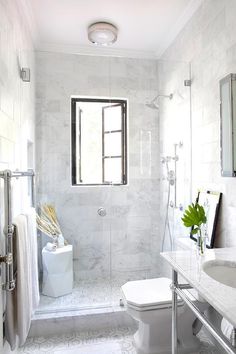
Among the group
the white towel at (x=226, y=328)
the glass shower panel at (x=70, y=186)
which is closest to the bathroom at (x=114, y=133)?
the glass shower panel at (x=70, y=186)

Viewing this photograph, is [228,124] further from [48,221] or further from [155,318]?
[48,221]

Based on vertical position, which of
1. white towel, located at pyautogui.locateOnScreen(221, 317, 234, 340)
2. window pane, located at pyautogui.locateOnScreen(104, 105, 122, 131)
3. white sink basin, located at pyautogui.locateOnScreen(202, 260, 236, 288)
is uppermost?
window pane, located at pyautogui.locateOnScreen(104, 105, 122, 131)

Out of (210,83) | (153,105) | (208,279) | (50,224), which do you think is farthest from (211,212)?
(50,224)

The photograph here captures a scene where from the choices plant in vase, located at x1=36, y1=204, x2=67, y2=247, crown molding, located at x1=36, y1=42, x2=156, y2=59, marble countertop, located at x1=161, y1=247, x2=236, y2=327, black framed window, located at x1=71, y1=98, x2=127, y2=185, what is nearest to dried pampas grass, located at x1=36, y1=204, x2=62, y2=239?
plant in vase, located at x1=36, y1=204, x2=67, y2=247

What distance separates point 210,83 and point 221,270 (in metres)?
1.35

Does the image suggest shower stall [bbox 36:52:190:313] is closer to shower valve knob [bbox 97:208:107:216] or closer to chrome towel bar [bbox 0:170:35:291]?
shower valve knob [bbox 97:208:107:216]

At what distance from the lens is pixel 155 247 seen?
9.52ft

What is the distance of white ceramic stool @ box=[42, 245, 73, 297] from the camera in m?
2.54

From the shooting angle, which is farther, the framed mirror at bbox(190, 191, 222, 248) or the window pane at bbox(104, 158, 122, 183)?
the window pane at bbox(104, 158, 122, 183)

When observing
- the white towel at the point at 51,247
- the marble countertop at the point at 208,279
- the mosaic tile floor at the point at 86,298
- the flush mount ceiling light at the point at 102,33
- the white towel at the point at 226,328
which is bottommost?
the mosaic tile floor at the point at 86,298

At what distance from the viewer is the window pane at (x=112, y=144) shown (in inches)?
115

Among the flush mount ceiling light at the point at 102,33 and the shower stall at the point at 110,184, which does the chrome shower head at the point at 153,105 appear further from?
the flush mount ceiling light at the point at 102,33

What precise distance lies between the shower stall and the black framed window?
5 centimetres

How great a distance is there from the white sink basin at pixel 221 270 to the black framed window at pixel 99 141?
165cm
